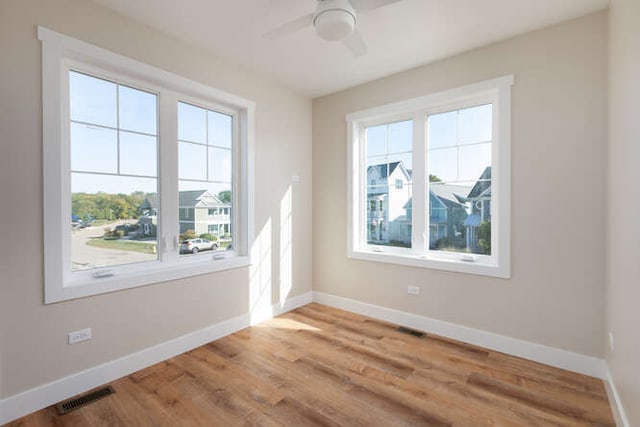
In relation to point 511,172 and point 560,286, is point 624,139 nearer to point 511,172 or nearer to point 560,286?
point 511,172

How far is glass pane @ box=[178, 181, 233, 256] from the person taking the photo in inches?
112

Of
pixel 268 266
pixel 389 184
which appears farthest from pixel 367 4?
pixel 268 266

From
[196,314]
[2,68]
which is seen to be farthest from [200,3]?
[196,314]

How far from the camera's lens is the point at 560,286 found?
244 cm

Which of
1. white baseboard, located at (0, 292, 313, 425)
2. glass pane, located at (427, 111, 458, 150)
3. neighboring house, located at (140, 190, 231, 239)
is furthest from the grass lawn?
glass pane, located at (427, 111, 458, 150)

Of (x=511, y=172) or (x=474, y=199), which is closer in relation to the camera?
(x=511, y=172)

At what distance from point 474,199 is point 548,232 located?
2.22ft

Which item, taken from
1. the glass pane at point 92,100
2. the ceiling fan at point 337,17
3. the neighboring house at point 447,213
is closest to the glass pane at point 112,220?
the glass pane at point 92,100

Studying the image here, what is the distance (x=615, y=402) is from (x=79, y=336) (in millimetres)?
3576

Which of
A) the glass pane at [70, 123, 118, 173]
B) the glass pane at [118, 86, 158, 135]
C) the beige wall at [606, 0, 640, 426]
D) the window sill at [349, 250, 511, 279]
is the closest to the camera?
the beige wall at [606, 0, 640, 426]

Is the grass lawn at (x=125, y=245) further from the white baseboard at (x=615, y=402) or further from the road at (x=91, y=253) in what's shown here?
the white baseboard at (x=615, y=402)

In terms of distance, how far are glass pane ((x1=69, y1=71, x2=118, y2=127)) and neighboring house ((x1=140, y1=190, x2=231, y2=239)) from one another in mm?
701

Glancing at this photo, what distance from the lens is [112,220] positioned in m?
2.40

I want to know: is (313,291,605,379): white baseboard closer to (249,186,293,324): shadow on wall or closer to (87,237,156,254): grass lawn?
(249,186,293,324): shadow on wall
